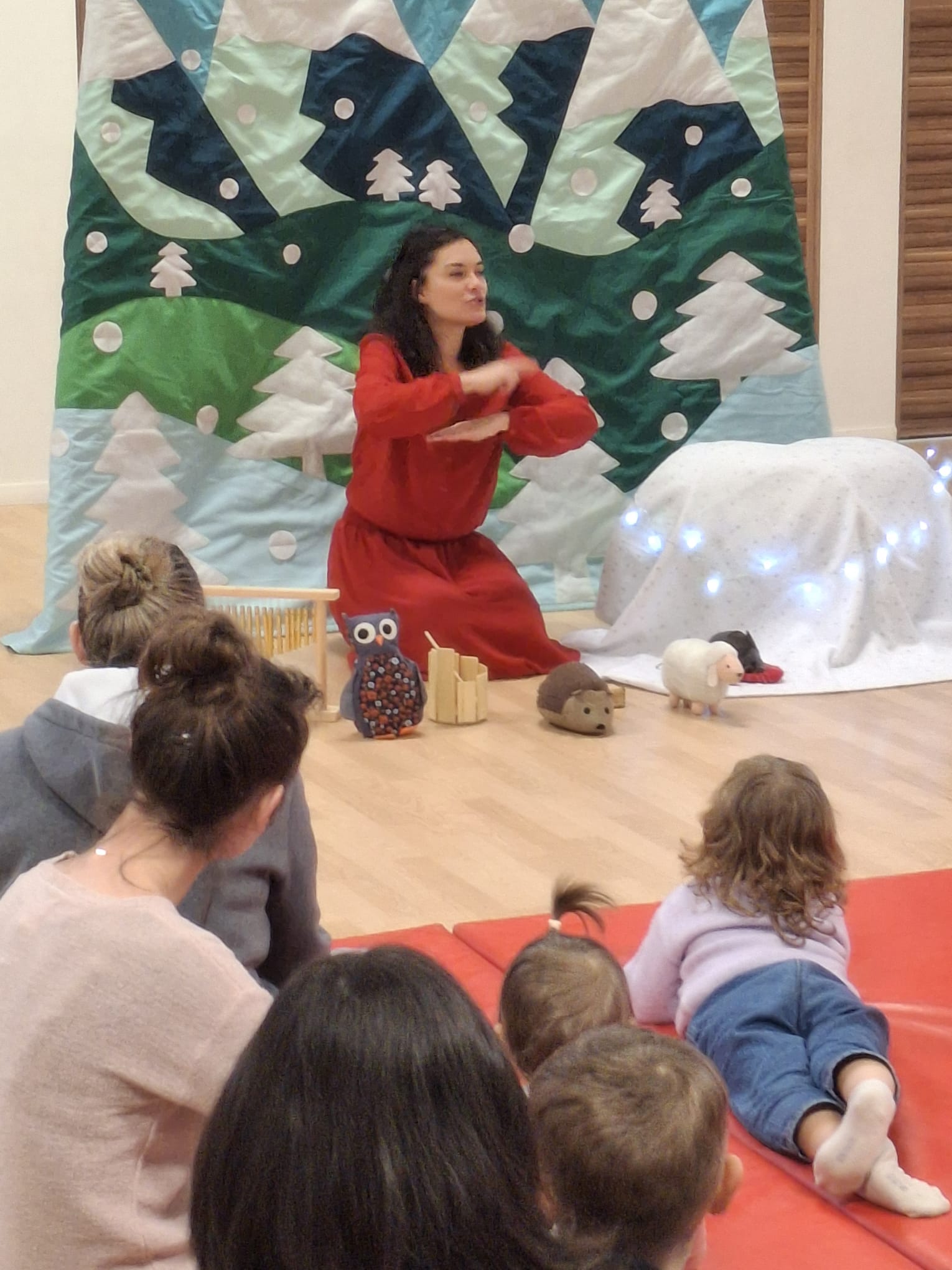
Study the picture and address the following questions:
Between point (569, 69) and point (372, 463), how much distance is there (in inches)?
52.1

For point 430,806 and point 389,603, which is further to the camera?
point 389,603

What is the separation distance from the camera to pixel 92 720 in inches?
61.5

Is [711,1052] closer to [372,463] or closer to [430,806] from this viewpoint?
[430,806]

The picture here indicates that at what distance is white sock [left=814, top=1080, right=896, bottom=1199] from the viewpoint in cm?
175

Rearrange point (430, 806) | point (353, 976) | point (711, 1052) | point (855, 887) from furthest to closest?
point (430, 806), point (855, 887), point (711, 1052), point (353, 976)

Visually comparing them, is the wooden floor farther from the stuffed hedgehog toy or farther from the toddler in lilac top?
the toddler in lilac top

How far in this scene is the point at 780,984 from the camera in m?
1.99

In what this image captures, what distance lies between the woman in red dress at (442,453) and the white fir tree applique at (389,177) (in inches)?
17.7

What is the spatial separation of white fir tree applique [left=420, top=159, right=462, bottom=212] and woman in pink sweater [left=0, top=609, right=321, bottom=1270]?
3483 millimetres

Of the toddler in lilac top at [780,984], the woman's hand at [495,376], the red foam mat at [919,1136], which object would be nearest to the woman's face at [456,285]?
the woman's hand at [495,376]

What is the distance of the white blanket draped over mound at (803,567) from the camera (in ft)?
13.6

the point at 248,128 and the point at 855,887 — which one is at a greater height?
the point at 248,128

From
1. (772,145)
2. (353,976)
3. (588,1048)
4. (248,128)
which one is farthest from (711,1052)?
(772,145)

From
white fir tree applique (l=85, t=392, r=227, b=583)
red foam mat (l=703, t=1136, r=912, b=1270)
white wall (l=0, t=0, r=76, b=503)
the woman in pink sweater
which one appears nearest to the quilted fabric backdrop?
white fir tree applique (l=85, t=392, r=227, b=583)
